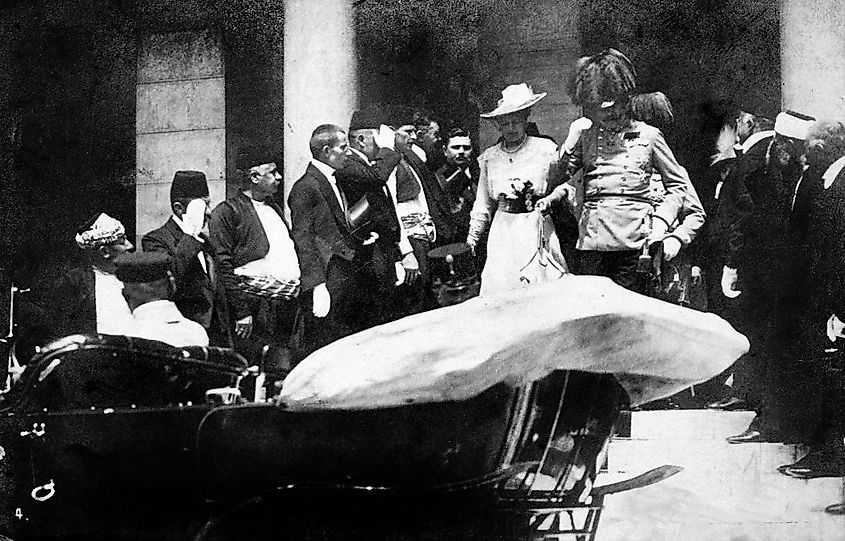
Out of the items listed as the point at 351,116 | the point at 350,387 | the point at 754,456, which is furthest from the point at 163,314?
the point at 754,456

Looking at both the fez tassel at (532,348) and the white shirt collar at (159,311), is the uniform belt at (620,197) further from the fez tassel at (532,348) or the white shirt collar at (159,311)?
the white shirt collar at (159,311)

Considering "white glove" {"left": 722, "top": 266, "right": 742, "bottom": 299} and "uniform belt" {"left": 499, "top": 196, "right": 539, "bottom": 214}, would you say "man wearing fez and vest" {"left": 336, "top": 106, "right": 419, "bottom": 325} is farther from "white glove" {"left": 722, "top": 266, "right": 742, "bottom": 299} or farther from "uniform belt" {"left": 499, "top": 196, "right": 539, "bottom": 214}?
"white glove" {"left": 722, "top": 266, "right": 742, "bottom": 299}

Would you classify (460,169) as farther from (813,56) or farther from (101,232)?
(101,232)

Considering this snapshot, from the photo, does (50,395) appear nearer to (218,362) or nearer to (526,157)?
(218,362)

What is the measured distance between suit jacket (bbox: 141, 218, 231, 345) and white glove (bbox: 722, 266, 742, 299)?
255cm

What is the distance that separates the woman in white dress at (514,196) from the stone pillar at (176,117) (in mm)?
1411

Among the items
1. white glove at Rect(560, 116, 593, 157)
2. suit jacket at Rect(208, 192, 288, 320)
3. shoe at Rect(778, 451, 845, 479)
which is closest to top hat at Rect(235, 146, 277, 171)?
A: suit jacket at Rect(208, 192, 288, 320)

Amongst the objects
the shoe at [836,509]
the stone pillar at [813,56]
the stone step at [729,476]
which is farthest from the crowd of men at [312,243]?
the shoe at [836,509]

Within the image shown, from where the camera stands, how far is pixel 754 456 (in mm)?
4688

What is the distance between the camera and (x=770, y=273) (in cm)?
475

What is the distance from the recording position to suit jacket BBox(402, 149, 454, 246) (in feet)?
16.0

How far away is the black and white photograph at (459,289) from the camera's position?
4684 millimetres

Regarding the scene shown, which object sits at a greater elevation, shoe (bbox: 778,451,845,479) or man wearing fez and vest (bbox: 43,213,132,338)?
man wearing fez and vest (bbox: 43,213,132,338)

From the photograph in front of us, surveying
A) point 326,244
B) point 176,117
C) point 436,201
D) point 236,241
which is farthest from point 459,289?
point 176,117
